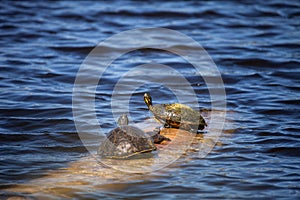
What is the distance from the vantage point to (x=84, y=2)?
43.5ft

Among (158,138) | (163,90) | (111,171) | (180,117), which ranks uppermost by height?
(163,90)

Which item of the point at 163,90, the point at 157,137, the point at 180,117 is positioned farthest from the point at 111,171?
the point at 163,90

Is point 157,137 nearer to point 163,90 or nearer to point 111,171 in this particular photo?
point 111,171

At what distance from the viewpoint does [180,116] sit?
5.64 metres

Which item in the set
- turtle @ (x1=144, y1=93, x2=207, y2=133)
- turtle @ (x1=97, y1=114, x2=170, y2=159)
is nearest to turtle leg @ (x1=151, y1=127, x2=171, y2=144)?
turtle @ (x1=97, y1=114, x2=170, y2=159)

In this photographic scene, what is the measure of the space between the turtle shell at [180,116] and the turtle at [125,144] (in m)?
0.59

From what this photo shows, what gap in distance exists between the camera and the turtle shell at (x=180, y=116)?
5641 mm

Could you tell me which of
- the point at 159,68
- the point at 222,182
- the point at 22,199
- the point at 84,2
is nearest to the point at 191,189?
the point at 222,182

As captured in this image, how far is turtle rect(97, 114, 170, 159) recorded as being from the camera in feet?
16.4

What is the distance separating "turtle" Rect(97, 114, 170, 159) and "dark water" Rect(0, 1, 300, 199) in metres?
0.30

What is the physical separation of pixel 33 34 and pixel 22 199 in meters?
6.76

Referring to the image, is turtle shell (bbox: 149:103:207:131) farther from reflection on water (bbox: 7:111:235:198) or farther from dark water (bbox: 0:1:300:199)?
dark water (bbox: 0:1:300:199)

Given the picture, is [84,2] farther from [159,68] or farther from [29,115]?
[29,115]

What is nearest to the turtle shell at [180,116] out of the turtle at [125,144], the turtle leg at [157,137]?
the turtle leg at [157,137]
